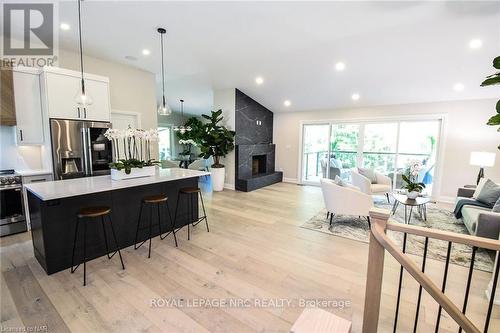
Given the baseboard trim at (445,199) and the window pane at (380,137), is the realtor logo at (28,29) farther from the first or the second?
Answer: the baseboard trim at (445,199)

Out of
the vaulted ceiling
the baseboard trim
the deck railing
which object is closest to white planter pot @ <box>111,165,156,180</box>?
the vaulted ceiling

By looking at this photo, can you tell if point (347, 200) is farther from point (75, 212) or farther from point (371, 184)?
point (75, 212)

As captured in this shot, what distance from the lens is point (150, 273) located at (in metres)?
2.55

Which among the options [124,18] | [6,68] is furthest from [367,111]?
[6,68]

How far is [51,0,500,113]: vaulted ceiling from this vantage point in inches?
120

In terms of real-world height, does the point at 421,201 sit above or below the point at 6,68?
below

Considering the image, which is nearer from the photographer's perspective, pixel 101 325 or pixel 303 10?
pixel 101 325

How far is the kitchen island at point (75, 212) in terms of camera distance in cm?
246

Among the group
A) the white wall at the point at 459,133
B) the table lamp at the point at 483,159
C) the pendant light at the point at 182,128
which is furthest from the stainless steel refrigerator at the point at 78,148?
the table lamp at the point at 483,159

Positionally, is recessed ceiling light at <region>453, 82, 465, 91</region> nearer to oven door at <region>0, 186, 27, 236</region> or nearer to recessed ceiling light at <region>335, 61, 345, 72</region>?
recessed ceiling light at <region>335, 61, 345, 72</region>

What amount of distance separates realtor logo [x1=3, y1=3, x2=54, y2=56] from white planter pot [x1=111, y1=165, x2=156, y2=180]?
2391mm

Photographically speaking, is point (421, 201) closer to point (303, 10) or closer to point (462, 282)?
point (462, 282)

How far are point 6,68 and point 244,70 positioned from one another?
3979 millimetres

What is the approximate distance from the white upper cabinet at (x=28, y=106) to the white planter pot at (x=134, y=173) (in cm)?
175
